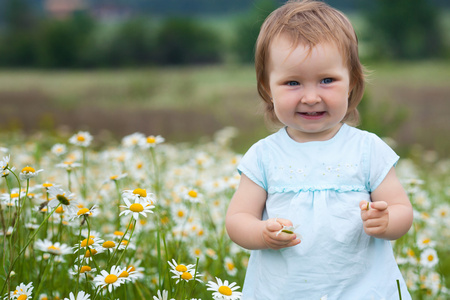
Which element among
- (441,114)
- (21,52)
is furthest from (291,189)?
(21,52)

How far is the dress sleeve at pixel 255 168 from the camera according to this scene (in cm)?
159


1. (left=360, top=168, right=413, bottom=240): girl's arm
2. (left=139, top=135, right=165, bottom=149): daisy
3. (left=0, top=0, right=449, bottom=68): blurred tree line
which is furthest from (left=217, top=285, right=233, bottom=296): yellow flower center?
(left=0, top=0, right=449, bottom=68): blurred tree line

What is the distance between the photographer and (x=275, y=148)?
63.7 inches

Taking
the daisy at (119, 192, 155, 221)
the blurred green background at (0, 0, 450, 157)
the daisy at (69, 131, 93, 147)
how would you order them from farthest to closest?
the blurred green background at (0, 0, 450, 157) < the daisy at (69, 131, 93, 147) < the daisy at (119, 192, 155, 221)

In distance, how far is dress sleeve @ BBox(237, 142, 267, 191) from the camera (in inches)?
62.7

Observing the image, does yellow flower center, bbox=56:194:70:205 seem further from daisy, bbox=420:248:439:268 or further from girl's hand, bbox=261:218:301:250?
daisy, bbox=420:248:439:268

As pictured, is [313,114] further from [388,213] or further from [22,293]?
[22,293]

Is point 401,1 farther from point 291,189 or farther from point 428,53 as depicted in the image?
point 291,189

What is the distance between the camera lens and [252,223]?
151 cm

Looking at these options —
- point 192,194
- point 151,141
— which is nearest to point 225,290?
point 192,194

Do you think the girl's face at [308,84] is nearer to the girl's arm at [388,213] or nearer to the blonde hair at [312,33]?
the blonde hair at [312,33]

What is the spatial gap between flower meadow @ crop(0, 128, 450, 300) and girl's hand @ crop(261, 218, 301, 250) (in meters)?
0.16

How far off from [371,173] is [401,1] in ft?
56.0

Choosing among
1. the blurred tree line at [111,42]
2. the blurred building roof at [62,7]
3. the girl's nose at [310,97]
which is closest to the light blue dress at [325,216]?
the girl's nose at [310,97]
